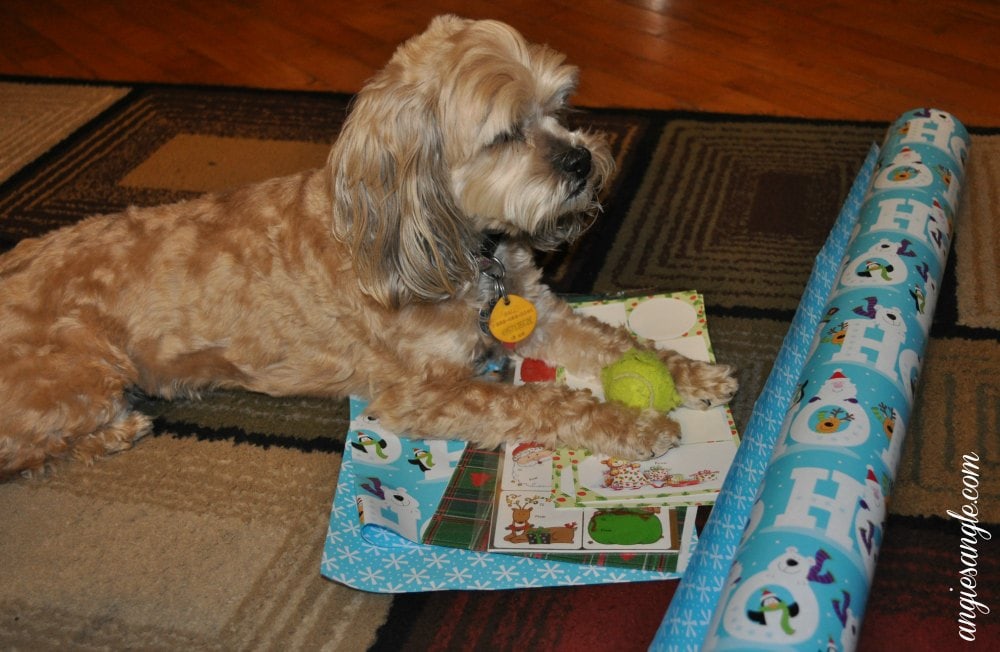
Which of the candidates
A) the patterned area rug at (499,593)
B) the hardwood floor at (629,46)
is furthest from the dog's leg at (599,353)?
the hardwood floor at (629,46)

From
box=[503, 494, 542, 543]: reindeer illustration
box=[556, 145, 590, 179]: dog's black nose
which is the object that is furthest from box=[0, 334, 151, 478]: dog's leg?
box=[556, 145, 590, 179]: dog's black nose

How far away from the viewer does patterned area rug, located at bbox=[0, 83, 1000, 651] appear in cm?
226

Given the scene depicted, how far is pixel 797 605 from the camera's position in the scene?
5.82 feet

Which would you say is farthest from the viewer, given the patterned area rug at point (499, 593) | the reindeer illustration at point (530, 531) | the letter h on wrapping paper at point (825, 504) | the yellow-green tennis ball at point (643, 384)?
the yellow-green tennis ball at point (643, 384)

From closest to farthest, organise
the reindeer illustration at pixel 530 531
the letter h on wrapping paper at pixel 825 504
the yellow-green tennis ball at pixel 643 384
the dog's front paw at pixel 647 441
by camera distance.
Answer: the letter h on wrapping paper at pixel 825 504, the reindeer illustration at pixel 530 531, the dog's front paw at pixel 647 441, the yellow-green tennis ball at pixel 643 384

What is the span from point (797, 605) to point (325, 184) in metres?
1.66

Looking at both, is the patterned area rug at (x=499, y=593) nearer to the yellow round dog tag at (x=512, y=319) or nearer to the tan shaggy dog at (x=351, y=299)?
the tan shaggy dog at (x=351, y=299)

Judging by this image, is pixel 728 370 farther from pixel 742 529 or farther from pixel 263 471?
pixel 263 471

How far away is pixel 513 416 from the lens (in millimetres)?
2678

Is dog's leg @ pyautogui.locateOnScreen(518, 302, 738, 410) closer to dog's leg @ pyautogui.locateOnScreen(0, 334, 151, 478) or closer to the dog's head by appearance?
the dog's head

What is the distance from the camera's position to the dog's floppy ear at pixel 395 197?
2.31 meters

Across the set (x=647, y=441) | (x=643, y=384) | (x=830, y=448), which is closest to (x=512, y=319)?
(x=643, y=384)

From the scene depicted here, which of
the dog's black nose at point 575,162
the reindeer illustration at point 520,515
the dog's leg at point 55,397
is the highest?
the dog's black nose at point 575,162

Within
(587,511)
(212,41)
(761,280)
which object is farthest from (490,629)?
(212,41)
